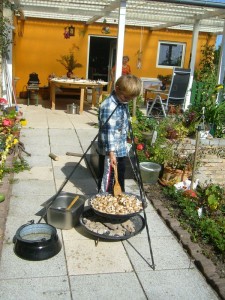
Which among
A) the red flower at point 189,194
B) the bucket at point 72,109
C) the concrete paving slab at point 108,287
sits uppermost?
the bucket at point 72,109

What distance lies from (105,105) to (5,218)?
5.20 ft

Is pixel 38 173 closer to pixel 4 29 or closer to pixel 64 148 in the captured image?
pixel 64 148

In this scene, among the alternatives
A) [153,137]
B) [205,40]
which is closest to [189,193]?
[153,137]

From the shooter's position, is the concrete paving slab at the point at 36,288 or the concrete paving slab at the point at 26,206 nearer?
the concrete paving slab at the point at 36,288

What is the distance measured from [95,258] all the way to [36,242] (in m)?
0.55

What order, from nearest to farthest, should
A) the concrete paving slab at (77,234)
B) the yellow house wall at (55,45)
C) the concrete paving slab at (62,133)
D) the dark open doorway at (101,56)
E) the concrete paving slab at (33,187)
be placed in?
the concrete paving slab at (77,234) → the concrete paving slab at (33,187) → the concrete paving slab at (62,133) → the yellow house wall at (55,45) → the dark open doorway at (101,56)

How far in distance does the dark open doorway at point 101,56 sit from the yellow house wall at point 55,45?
569mm

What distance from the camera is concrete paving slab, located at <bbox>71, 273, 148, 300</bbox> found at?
2.70m

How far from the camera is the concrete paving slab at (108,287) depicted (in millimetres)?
2695

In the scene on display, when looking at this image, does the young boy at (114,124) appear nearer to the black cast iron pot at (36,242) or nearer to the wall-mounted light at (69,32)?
the black cast iron pot at (36,242)

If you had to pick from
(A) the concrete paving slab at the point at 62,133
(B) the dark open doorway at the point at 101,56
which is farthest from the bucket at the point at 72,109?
(B) the dark open doorway at the point at 101,56

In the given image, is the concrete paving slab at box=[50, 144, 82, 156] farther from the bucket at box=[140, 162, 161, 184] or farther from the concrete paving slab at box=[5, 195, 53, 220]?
the concrete paving slab at box=[5, 195, 53, 220]

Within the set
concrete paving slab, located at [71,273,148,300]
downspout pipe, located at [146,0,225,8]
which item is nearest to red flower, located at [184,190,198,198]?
concrete paving slab, located at [71,273,148,300]

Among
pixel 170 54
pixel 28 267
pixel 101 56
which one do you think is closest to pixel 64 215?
pixel 28 267
